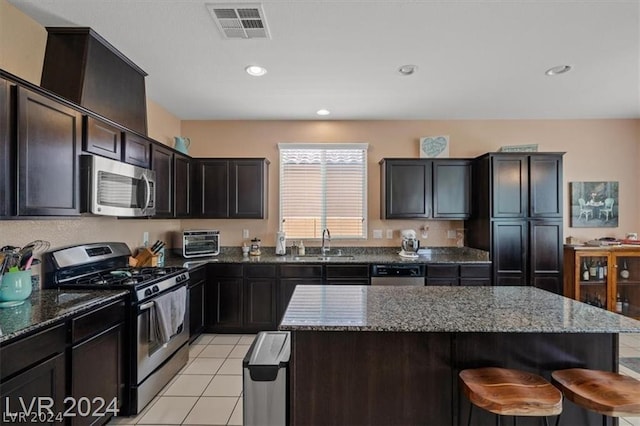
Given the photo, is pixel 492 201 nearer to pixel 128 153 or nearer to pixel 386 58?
pixel 386 58

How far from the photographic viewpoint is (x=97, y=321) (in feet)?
6.72

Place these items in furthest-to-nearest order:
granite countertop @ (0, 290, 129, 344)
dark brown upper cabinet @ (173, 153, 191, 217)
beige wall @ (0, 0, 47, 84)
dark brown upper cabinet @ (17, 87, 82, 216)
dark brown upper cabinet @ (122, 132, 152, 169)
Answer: dark brown upper cabinet @ (173, 153, 191, 217) < dark brown upper cabinet @ (122, 132, 152, 169) < beige wall @ (0, 0, 47, 84) < dark brown upper cabinet @ (17, 87, 82, 216) < granite countertop @ (0, 290, 129, 344)

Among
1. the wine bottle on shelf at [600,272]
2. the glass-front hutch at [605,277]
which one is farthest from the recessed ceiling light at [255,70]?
the wine bottle on shelf at [600,272]

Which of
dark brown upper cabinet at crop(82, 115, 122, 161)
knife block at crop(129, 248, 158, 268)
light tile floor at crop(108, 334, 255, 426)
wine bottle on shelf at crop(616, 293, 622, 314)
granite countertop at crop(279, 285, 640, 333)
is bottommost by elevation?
light tile floor at crop(108, 334, 255, 426)

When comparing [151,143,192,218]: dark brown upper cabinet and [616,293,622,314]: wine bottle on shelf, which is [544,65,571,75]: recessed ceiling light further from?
[151,143,192,218]: dark brown upper cabinet

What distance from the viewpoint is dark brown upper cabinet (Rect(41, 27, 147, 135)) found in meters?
2.37

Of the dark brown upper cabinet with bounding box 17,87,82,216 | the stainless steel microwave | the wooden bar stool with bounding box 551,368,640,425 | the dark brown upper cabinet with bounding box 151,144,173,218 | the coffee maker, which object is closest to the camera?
the wooden bar stool with bounding box 551,368,640,425

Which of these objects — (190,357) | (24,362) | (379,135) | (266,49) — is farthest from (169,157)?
(379,135)

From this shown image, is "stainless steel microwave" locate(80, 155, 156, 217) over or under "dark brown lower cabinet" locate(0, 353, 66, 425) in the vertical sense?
over

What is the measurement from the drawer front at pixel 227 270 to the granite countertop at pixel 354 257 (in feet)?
0.20

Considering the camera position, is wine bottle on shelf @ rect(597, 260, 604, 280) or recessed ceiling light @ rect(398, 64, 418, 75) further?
wine bottle on shelf @ rect(597, 260, 604, 280)

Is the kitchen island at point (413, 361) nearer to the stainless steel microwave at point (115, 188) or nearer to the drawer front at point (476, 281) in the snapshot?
the stainless steel microwave at point (115, 188)

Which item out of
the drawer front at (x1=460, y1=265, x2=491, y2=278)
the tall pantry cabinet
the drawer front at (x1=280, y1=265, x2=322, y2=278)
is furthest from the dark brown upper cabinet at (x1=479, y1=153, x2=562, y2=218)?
the drawer front at (x1=280, y1=265, x2=322, y2=278)

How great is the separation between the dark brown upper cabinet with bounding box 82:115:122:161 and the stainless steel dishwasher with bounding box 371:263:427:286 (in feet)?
9.38
